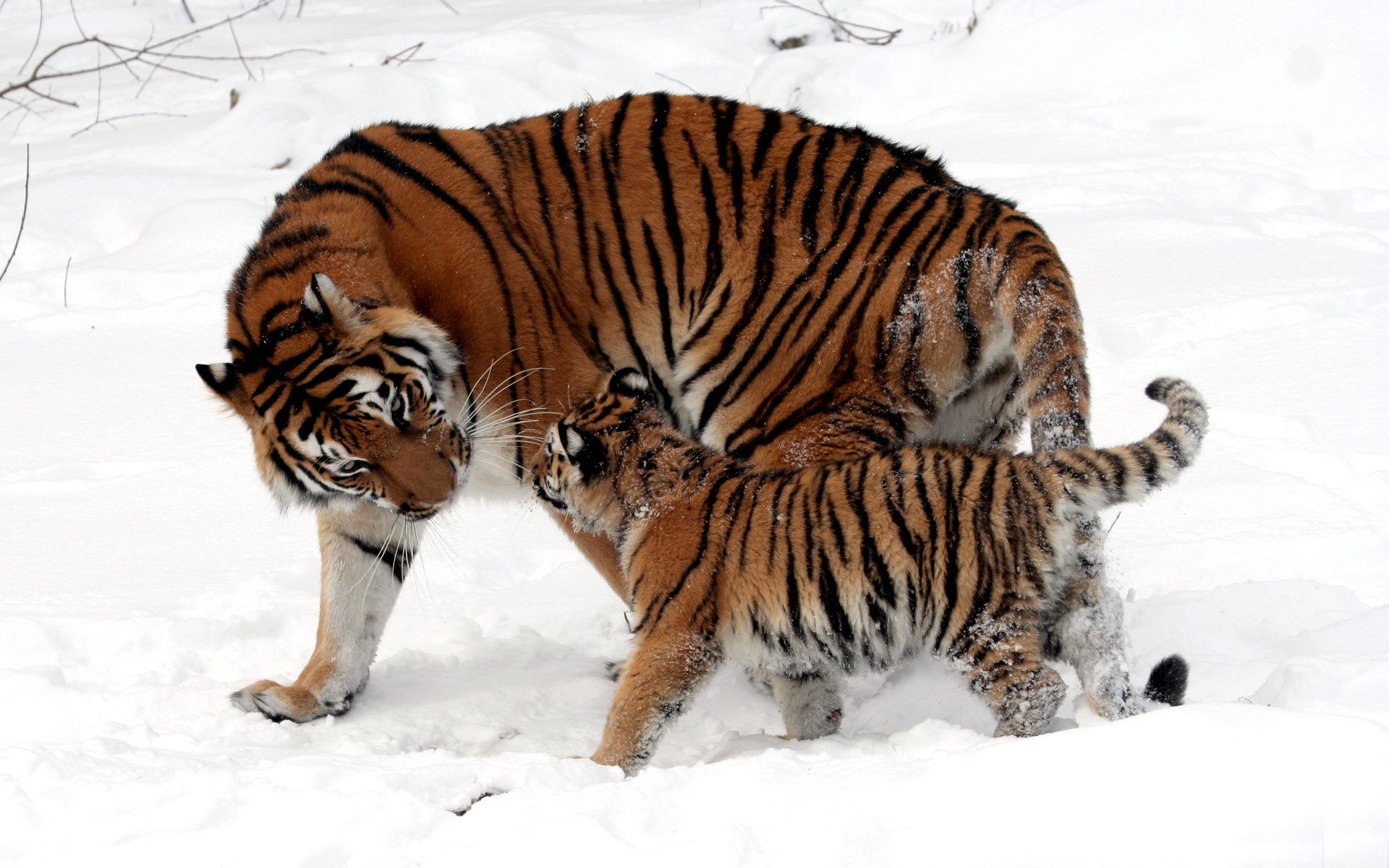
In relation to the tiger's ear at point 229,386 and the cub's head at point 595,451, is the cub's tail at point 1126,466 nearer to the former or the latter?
the cub's head at point 595,451

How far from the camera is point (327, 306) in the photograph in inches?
118

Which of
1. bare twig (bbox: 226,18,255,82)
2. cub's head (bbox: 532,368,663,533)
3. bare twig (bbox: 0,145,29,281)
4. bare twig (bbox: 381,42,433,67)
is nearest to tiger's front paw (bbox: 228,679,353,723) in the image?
cub's head (bbox: 532,368,663,533)

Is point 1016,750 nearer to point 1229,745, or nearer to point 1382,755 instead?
point 1229,745

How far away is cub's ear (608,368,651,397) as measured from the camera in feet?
11.1

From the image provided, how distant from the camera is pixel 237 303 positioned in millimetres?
3209

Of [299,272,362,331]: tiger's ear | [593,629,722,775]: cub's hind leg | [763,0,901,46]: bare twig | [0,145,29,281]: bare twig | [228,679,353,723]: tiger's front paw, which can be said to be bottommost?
[0,145,29,281]: bare twig

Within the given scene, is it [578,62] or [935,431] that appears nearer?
[935,431]

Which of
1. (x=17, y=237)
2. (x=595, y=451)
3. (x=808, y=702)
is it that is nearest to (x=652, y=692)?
(x=808, y=702)

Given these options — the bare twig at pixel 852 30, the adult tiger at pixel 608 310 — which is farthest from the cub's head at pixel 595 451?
the bare twig at pixel 852 30

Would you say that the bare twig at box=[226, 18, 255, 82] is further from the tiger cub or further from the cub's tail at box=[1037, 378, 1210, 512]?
the cub's tail at box=[1037, 378, 1210, 512]

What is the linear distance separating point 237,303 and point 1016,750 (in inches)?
84.3

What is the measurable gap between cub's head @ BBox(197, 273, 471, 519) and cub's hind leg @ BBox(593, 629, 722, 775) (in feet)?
2.17

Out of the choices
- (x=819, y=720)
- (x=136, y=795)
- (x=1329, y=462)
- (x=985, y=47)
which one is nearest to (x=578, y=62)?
(x=985, y=47)

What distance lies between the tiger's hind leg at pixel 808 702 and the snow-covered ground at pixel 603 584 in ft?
0.35
